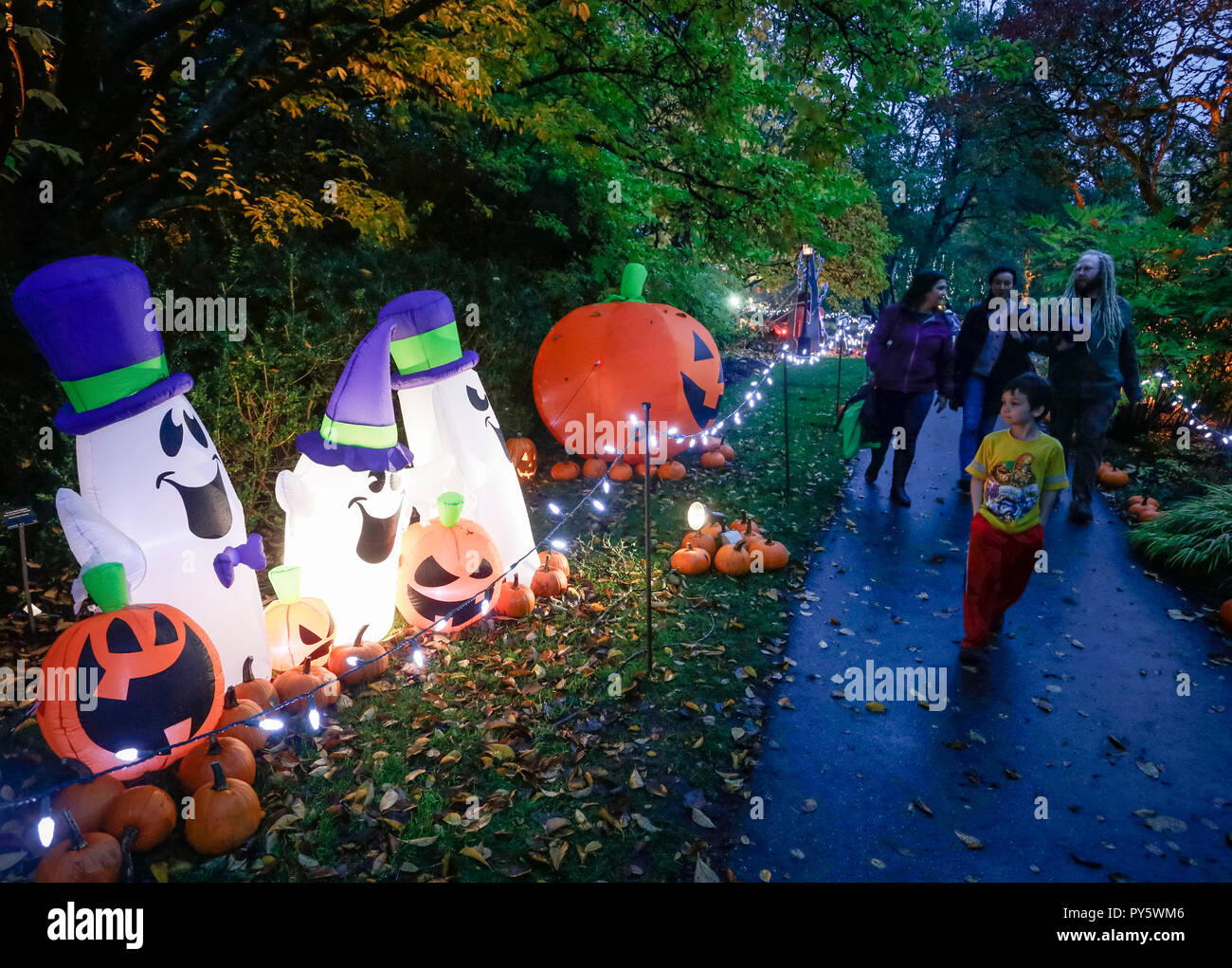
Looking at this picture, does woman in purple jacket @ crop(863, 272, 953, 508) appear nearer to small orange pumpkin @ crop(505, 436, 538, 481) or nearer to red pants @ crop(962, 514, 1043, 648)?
red pants @ crop(962, 514, 1043, 648)

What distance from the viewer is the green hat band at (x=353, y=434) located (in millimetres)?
4156

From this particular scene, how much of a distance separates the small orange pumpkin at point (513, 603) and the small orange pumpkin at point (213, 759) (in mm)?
2127

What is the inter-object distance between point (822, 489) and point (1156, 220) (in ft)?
21.4

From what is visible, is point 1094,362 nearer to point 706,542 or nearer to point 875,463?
point 875,463

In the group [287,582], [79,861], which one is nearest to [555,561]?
[287,582]

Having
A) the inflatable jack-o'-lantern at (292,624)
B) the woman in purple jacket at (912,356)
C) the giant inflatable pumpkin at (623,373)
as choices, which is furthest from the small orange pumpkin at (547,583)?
the woman in purple jacket at (912,356)

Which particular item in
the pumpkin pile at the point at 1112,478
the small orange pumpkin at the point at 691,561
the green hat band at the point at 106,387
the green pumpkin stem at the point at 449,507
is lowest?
the small orange pumpkin at the point at 691,561

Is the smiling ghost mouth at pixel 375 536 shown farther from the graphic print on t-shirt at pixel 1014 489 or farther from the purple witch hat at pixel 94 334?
the graphic print on t-shirt at pixel 1014 489

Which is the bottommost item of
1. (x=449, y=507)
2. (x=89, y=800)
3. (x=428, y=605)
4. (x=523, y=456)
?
(x=89, y=800)

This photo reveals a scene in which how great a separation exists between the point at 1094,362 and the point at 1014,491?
127 inches

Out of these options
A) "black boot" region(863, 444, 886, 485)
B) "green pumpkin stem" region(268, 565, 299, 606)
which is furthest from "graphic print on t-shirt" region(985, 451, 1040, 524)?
"green pumpkin stem" region(268, 565, 299, 606)

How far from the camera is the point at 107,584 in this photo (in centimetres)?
314

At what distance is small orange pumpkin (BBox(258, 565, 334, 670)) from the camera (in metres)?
4.21

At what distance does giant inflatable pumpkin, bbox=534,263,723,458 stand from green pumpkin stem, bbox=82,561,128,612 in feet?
17.3
